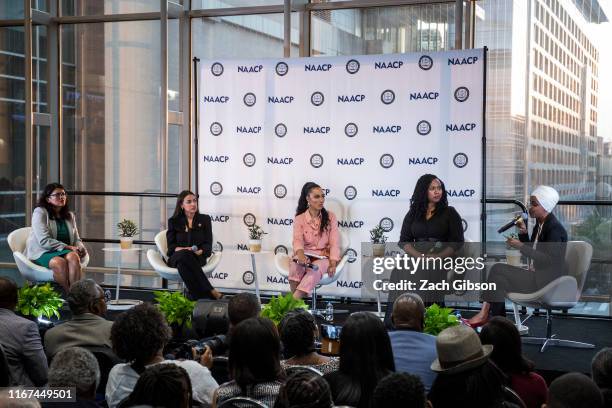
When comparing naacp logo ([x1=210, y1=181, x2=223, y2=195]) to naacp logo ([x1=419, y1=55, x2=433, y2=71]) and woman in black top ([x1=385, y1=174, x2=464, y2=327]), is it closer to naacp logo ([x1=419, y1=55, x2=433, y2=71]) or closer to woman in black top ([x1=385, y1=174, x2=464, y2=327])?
woman in black top ([x1=385, y1=174, x2=464, y2=327])

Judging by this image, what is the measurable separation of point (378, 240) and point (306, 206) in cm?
77

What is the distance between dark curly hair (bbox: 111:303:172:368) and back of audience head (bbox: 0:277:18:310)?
3.29 feet

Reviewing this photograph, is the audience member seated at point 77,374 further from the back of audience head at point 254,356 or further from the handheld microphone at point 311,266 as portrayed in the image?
the handheld microphone at point 311,266

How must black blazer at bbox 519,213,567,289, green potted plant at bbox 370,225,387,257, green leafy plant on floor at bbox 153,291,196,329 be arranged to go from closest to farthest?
1. green leafy plant on floor at bbox 153,291,196,329
2. black blazer at bbox 519,213,567,289
3. green potted plant at bbox 370,225,387,257

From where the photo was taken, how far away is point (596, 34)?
7941mm

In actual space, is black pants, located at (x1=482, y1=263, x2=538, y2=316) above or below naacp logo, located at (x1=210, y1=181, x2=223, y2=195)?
below

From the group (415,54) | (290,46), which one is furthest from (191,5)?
(415,54)

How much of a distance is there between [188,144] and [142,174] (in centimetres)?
69

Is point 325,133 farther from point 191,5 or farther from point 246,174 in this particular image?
point 191,5

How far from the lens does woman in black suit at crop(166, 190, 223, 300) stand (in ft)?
25.3

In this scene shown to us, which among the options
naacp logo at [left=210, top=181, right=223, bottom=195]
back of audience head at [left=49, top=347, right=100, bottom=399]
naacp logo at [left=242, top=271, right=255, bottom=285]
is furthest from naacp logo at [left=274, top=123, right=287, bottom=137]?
back of audience head at [left=49, top=347, right=100, bottom=399]

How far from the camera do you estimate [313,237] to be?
7.60 m

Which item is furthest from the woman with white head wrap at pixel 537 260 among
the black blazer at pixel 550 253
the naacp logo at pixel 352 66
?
the naacp logo at pixel 352 66

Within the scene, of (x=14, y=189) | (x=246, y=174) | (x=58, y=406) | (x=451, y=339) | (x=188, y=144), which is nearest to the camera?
(x=58, y=406)
